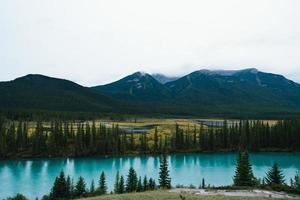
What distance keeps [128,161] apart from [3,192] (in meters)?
48.7

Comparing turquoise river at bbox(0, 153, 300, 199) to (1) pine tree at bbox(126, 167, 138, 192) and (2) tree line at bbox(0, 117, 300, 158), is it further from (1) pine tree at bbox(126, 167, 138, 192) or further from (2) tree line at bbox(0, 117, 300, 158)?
(1) pine tree at bbox(126, 167, 138, 192)

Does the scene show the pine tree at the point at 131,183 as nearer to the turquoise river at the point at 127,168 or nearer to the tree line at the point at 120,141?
the turquoise river at the point at 127,168

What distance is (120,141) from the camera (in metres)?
136

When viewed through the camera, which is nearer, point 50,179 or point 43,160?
point 50,179

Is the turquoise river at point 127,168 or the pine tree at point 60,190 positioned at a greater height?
the pine tree at point 60,190

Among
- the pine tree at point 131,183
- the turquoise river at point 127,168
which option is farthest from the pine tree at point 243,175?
the turquoise river at point 127,168

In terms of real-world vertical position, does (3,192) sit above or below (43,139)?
below

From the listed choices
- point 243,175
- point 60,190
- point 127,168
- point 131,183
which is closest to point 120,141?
point 127,168

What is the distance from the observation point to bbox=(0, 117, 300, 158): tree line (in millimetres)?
128750

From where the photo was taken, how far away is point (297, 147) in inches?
5379

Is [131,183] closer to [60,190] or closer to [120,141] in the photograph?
[60,190]

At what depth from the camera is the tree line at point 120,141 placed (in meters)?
129

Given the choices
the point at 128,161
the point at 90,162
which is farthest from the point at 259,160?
Answer: the point at 90,162

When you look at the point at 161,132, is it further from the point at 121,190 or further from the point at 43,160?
the point at 121,190
